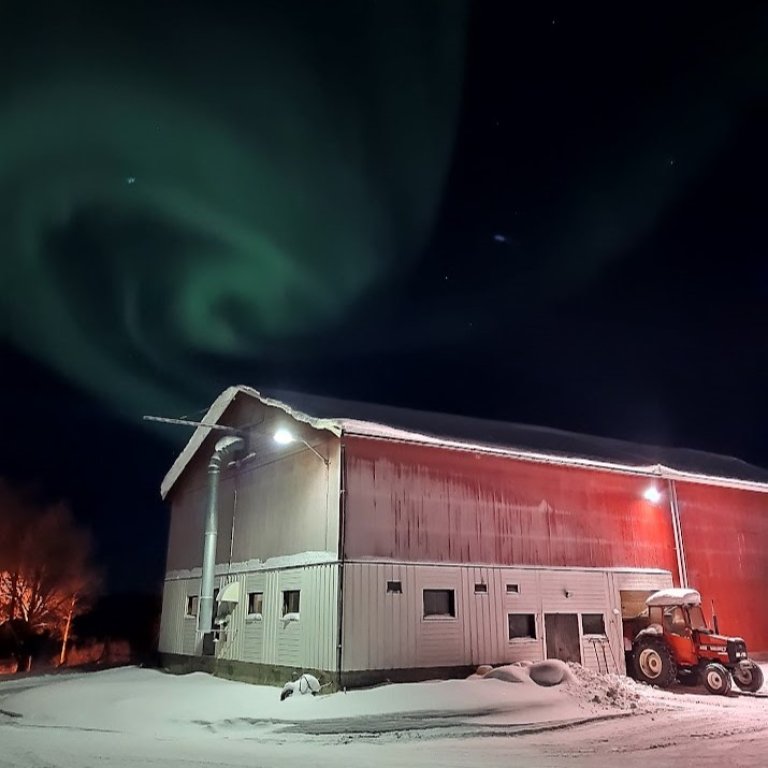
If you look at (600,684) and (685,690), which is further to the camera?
(685,690)

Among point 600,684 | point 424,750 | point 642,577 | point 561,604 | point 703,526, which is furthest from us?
point 703,526

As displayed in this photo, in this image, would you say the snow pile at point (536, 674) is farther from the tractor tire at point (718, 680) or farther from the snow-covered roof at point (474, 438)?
the snow-covered roof at point (474, 438)

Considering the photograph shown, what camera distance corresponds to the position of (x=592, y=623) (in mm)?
18734

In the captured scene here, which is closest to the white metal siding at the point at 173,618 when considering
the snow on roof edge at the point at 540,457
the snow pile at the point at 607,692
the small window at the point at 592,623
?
the snow on roof edge at the point at 540,457

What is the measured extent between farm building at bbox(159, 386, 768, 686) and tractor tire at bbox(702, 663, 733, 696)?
2.78 m

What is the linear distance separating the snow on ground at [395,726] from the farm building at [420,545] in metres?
1.62

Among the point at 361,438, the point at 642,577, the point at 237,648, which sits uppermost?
the point at 361,438

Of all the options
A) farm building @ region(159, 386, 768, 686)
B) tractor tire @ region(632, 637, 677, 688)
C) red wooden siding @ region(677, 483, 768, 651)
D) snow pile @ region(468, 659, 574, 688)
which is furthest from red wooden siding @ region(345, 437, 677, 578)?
snow pile @ region(468, 659, 574, 688)

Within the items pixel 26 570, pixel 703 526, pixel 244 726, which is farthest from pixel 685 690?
pixel 26 570

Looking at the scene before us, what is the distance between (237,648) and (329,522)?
5235 mm

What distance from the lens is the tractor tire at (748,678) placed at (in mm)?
16141

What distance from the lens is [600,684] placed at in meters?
15.1

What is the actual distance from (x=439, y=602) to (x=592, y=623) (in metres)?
4.76

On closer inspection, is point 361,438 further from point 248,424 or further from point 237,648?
point 237,648
